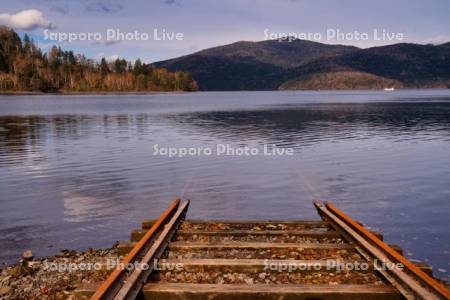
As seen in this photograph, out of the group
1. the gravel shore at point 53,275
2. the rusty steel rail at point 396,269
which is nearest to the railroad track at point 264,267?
the rusty steel rail at point 396,269

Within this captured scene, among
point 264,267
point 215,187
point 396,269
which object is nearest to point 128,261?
point 264,267

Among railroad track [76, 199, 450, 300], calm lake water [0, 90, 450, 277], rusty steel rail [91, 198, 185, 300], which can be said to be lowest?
calm lake water [0, 90, 450, 277]

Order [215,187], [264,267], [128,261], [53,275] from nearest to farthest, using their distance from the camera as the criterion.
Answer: [128,261]
[264,267]
[53,275]
[215,187]

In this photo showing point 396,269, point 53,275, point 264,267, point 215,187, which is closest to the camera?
point 396,269

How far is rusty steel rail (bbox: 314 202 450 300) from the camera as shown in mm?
6328

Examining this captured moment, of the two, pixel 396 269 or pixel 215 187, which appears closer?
pixel 396 269

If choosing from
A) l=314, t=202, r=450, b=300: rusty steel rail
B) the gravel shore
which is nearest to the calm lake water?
the gravel shore

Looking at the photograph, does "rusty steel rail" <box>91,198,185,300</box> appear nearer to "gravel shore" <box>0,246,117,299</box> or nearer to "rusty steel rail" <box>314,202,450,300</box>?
"gravel shore" <box>0,246,117,299</box>

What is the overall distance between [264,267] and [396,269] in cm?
235

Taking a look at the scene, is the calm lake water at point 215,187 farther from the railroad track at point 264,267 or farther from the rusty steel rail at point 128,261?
the railroad track at point 264,267

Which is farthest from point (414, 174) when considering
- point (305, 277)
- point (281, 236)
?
point (305, 277)

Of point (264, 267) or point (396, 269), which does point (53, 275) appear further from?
point (396, 269)

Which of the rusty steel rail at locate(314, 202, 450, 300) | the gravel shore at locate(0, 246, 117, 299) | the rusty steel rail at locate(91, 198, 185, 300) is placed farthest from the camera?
the gravel shore at locate(0, 246, 117, 299)

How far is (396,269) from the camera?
7.18 metres
